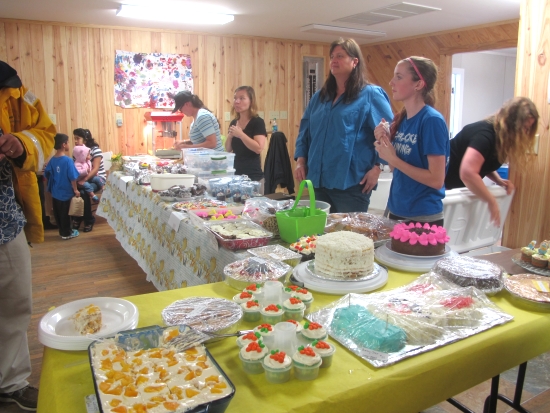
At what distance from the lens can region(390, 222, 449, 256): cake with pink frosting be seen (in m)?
1.44

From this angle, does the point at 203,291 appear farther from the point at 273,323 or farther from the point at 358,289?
the point at 358,289

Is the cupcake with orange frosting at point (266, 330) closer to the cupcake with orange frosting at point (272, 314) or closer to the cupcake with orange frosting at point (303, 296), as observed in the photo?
the cupcake with orange frosting at point (272, 314)

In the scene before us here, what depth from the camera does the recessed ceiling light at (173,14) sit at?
462 centimetres

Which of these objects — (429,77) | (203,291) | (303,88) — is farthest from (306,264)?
(303,88)

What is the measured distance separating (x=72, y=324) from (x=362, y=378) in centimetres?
68

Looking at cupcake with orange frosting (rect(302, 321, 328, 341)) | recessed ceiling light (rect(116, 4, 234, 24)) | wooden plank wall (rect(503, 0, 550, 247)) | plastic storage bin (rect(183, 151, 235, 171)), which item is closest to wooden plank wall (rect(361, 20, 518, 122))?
wooden plank wall (rect(503, 0, 550, 247))

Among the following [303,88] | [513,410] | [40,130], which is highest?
[303,88]

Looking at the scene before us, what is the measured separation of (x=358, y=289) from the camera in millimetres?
1235

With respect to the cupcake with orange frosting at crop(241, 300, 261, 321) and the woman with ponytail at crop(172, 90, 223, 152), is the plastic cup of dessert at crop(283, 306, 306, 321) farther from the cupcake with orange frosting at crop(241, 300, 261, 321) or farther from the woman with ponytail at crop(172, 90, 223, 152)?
the woman with ponytail at crop(172, 90, 223, 152)

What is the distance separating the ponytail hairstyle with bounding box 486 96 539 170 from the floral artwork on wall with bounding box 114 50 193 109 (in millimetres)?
4346

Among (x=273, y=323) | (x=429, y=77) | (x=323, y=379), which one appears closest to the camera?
(x=323, y=379)

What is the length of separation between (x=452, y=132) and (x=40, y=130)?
812 cm

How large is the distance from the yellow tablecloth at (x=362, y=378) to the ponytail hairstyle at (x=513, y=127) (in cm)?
160

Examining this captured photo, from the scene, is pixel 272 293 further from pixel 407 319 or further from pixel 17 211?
pixel 17 211
